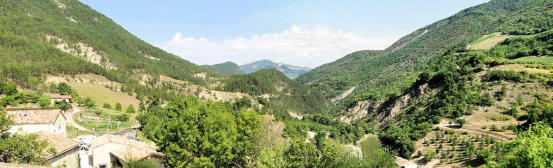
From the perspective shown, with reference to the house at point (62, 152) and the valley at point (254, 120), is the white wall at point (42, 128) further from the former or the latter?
the house at point (62, 152)

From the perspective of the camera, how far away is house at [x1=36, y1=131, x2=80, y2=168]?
29.2 metres

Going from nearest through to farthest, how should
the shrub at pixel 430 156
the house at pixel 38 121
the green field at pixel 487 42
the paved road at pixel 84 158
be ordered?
the paved road at pixel 84 158, the house at pixel 38 121, the shrub at pixel 430 156, the green field at pixel 487 42

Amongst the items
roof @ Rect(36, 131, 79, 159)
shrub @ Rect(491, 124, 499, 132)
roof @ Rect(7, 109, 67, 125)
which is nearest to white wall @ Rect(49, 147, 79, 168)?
roof @ Rect(36, 131, 79, 159)

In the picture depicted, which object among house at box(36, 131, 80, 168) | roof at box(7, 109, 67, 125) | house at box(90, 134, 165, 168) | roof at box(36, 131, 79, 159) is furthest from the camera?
roof at box(7, 109, 67, 125)

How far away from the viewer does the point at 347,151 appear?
30438mm

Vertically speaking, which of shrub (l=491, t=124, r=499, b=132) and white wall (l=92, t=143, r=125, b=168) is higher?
white wall (l=92, t=143, r=125, b=168)

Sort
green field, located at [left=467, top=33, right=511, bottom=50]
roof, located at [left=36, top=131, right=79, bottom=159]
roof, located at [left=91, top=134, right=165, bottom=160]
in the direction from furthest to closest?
green field, located at [left=467, top=33, right=511, bottom=50]
roof, located at [left=91, top=134, right=165, bottom=160]
roof, located at [left=36, top=131, right=79, bottom=159]

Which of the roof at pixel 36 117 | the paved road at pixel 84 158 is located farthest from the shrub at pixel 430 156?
the roof at pixel 36 117

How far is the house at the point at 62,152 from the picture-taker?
95.9 ft

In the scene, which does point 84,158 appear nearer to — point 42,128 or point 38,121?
point 42,128

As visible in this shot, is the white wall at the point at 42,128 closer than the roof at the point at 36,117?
Yes

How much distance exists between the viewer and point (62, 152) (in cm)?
3059

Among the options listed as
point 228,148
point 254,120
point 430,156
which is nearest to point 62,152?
point 228,148

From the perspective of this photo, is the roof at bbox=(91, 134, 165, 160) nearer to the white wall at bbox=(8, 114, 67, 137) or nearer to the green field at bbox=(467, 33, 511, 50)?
the white wall at bbox=(8, 114, 67, 137)
